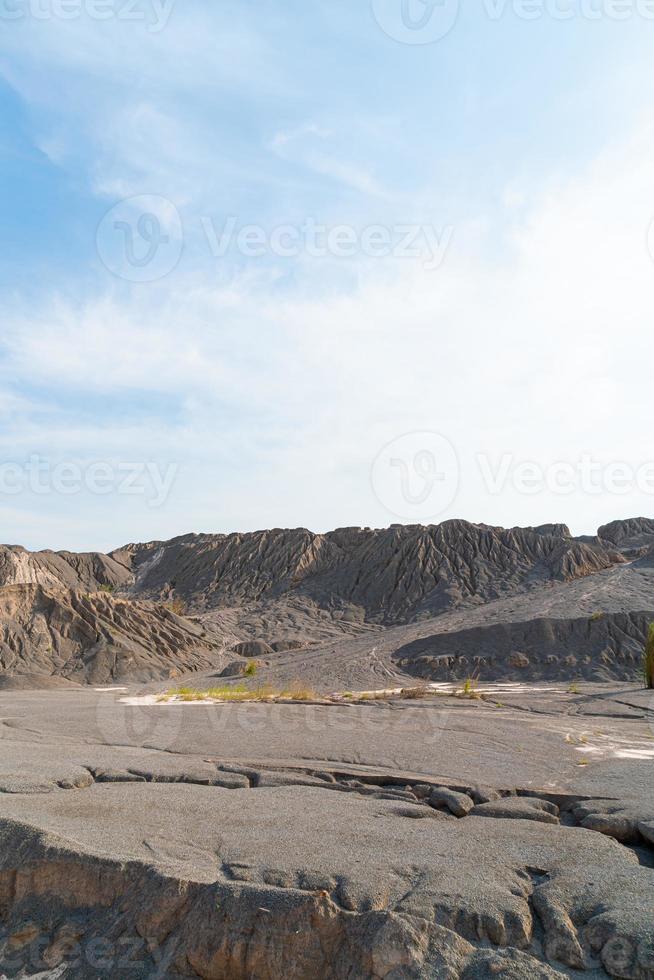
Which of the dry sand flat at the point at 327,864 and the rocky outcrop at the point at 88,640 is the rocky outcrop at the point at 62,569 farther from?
the dry sand flat at the point at 327,864

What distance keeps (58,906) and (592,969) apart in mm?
3474

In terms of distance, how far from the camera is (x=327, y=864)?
5.02m

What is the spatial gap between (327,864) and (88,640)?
2953 centimetres

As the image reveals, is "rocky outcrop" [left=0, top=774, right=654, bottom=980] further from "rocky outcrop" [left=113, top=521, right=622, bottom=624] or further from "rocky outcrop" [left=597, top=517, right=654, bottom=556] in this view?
"rocky outcrop" [left=597, top=517, right=654, bottom=556]

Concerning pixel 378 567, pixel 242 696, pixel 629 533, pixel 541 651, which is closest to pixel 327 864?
pixel 242 696

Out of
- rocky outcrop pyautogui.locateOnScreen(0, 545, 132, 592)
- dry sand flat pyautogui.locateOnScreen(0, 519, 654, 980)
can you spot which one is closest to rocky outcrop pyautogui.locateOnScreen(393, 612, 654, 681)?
dry sand flat pyautogui.locateOnScreen(0, 519, 654, 980)

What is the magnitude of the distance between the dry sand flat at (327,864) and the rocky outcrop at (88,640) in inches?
859

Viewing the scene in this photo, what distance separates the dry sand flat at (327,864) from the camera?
4262mm

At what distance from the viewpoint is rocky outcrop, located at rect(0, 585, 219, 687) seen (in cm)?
3003

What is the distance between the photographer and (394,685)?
86.4 ft

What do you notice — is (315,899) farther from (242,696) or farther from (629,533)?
(629,533)

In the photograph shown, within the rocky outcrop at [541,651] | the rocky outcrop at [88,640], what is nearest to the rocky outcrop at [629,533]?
the rocky outcrop at [541,651]

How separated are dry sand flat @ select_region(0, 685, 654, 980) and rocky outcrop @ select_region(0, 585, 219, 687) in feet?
71.6

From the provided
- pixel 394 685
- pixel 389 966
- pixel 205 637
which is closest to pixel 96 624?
pixel 205 637
